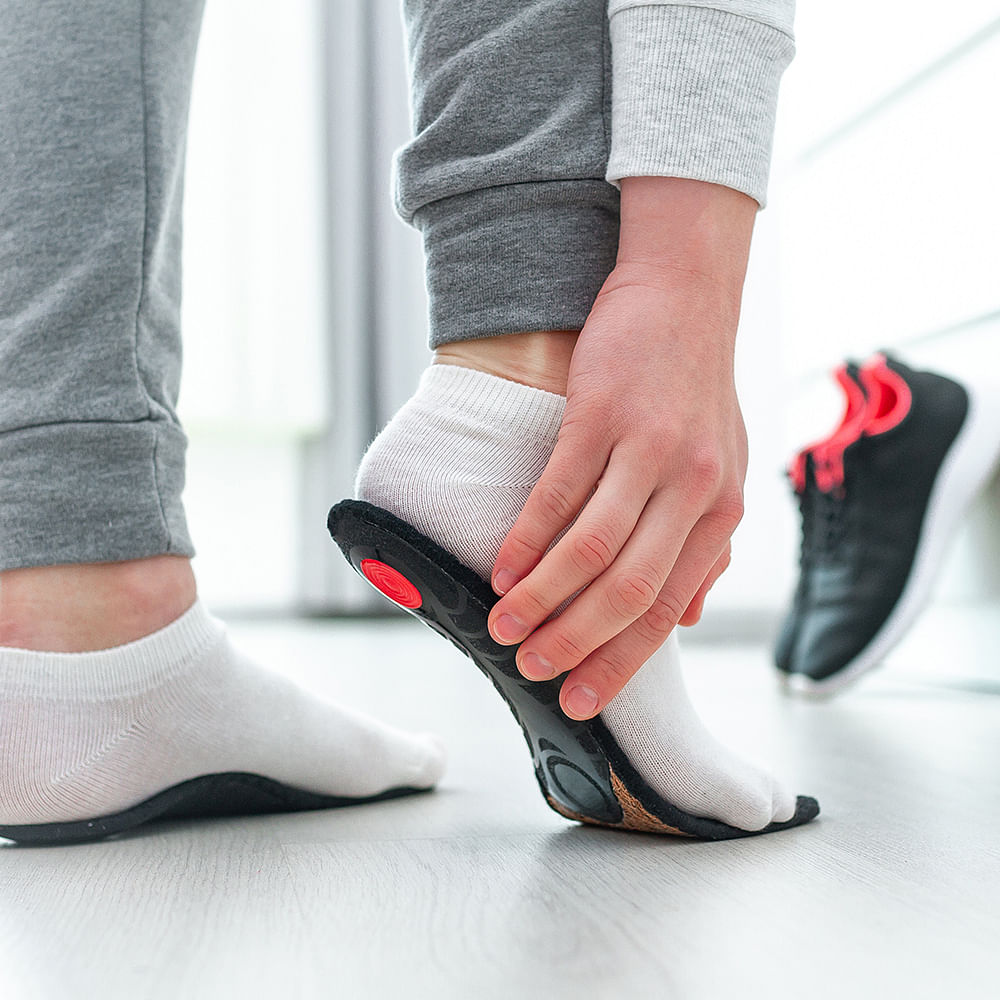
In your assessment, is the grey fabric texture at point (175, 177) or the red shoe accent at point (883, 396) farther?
the red shoe accent at point (883, 396)

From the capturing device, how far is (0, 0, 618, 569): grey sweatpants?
0.53 metres

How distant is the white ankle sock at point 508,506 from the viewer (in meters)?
0.52

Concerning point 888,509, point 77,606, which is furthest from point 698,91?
point 888,509

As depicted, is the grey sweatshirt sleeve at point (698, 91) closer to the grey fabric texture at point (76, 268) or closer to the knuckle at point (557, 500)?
the knuckle at point (557, 500)

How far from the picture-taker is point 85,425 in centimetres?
57

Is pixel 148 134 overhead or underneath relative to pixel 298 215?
underneath

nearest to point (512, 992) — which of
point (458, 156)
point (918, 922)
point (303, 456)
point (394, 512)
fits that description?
point (918, 922)

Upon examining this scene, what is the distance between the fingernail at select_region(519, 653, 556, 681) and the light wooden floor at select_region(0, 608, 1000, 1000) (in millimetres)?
84

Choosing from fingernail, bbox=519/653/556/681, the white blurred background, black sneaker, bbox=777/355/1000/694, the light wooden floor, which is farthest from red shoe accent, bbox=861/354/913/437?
the white blurred background

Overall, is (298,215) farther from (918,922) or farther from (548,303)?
(918,922)

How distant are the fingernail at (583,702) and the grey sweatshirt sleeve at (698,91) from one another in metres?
0.23

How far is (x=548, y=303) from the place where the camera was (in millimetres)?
524

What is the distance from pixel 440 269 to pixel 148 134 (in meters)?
0.18

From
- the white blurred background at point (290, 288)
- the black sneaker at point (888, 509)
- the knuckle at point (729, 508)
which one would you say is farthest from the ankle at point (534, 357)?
the white blurred background at point (290, 288)
